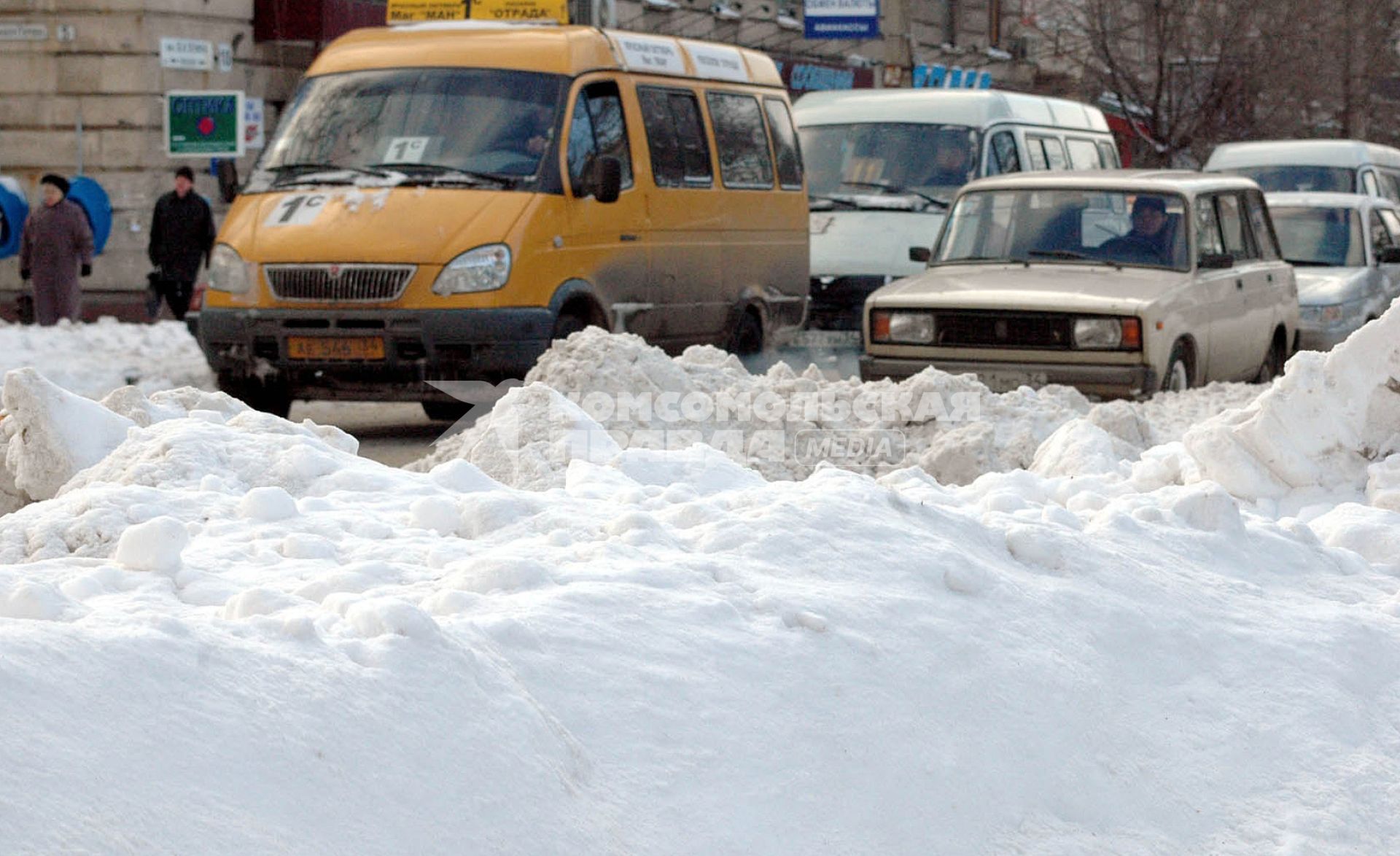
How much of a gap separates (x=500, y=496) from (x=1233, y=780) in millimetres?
1889

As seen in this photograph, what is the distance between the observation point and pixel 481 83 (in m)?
12.0

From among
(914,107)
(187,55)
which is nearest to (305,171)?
(914,107)

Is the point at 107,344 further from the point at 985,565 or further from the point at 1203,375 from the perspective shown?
the point at 985,565

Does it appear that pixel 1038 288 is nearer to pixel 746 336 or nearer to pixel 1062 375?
pixel 1062 375

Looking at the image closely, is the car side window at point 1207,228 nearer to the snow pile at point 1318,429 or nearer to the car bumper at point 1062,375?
the car bumper at point 1062,375

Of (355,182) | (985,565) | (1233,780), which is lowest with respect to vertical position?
(1233,780)

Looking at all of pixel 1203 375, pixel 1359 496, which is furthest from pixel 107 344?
pixel 1359 496

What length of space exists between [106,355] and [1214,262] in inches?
339

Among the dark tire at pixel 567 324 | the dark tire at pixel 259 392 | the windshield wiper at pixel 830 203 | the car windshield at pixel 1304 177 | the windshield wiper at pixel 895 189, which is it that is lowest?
the dark tire at pixel 259 392

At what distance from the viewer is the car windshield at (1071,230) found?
12117 millimetres

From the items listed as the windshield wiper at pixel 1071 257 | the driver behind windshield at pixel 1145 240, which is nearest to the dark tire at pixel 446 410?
the windshield wiper at pixel 1071 257

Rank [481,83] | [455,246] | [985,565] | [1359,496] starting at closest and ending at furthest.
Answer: [985,565] → [1359,496] → [455,246] → [481,83]

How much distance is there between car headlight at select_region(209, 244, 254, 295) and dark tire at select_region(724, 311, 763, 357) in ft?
11.0

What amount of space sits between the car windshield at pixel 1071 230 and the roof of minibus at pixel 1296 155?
418 inches
